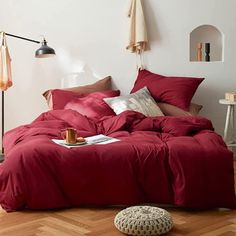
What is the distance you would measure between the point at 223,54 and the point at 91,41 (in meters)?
1.50

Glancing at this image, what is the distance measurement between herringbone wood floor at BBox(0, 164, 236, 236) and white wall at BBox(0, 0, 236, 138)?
2059 mm

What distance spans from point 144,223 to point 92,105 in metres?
2.04

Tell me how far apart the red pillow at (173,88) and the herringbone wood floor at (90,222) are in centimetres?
163

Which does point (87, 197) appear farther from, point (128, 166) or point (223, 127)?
point (223, 127)

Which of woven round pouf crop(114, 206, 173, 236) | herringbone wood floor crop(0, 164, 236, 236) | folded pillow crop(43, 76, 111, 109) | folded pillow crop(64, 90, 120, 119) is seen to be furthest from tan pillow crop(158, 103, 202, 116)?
woven round pouf crop(114, 206, 173, 236)

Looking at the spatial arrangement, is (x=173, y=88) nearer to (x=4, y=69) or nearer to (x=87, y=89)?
(x=87, y=89)

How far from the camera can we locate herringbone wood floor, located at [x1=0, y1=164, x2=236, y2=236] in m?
2.95

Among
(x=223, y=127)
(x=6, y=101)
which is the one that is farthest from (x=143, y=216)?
(x=6, y=101)

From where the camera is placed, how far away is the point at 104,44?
538 centimetres

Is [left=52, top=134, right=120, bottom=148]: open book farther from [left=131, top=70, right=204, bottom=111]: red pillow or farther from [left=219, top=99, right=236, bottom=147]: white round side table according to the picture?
[left=219, top=99, right=236, bottom=147]: white round side table

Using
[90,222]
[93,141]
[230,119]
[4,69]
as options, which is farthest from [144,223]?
[4,69]

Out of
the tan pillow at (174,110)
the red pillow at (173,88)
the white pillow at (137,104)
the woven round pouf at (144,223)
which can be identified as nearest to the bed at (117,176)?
the woven round pouf at (144,223)

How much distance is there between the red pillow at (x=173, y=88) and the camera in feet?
15.7

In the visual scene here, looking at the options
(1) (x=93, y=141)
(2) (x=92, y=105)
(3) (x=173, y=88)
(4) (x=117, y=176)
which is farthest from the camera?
(3) (x=173, y=88)
